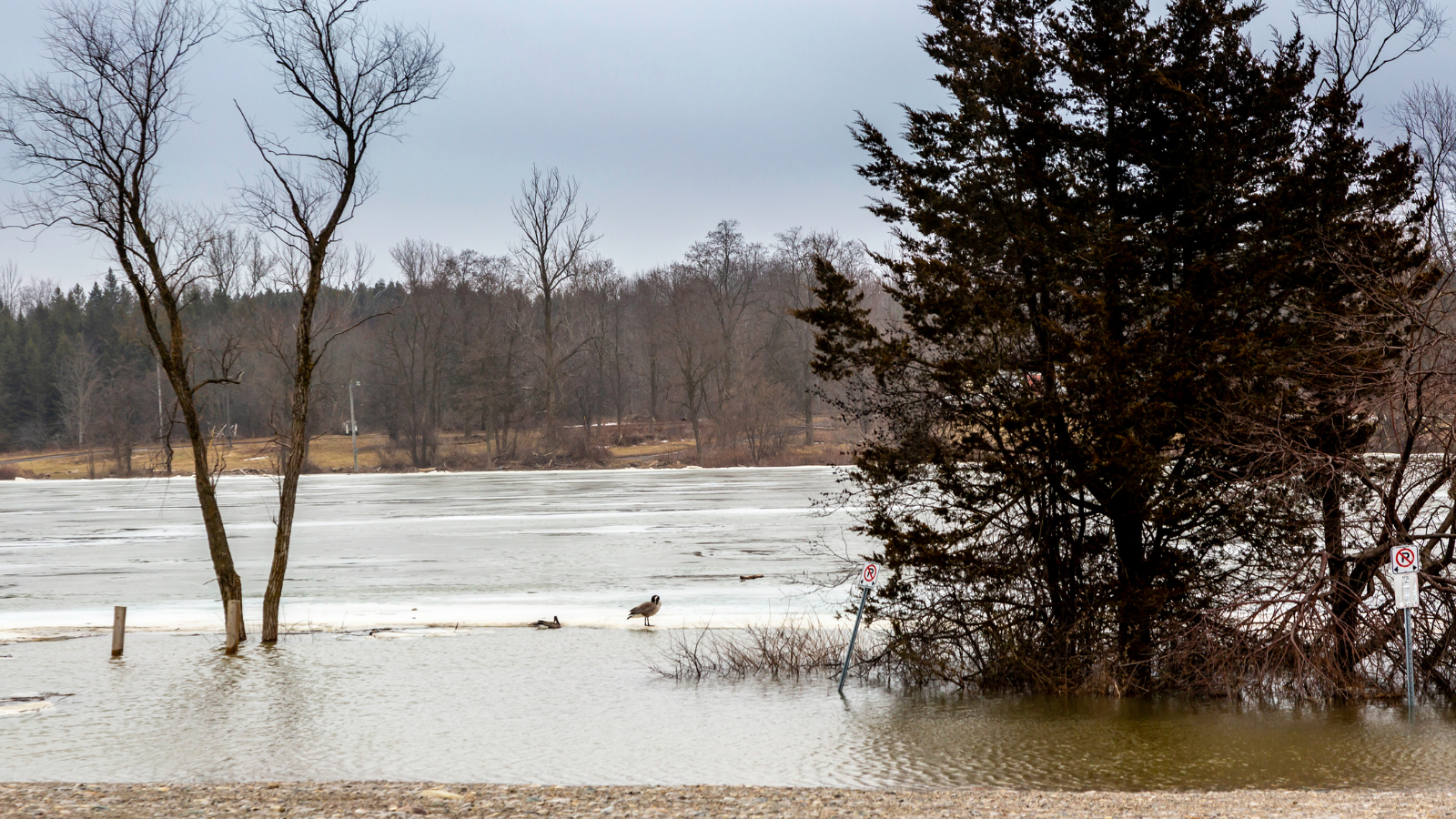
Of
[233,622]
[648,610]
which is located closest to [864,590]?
[648,610]

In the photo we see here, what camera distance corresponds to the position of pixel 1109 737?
11.7 metres

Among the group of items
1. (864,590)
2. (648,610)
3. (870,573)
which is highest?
(870,573)

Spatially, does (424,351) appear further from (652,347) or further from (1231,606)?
(1231,606)

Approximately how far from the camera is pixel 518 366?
86750 mm

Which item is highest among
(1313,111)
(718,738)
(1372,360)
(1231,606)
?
(1313,111)

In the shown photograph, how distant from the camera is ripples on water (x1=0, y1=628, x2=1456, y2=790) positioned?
10.6m

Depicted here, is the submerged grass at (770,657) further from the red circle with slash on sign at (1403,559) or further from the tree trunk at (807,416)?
the tree trunk at (807,416)

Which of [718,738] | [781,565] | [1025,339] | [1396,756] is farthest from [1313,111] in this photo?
[781,565]

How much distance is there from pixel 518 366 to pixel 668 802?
79.2 meters

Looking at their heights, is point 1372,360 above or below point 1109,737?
above

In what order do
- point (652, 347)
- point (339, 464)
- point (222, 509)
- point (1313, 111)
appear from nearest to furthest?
point (1313, 111) → point (222, 509) → point (339, 464) → point (652, 347)

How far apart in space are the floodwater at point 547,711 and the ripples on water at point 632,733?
1.7 inches

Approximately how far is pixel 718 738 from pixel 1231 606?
218 inches

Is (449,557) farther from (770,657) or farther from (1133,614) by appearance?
(1133,614)
